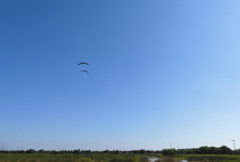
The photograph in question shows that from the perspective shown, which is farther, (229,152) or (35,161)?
(229,152)

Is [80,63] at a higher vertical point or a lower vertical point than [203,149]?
higher

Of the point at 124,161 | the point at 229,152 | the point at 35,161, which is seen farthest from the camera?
the point at 229,152

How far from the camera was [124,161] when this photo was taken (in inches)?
2042

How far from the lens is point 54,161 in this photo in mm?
45656

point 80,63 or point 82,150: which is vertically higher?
point 80,63

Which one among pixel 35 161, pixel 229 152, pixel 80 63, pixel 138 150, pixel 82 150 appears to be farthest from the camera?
pixel 138 150

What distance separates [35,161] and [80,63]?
28.9 meters

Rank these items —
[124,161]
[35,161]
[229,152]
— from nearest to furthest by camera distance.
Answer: [35,161] < [124,161] < [229,152]

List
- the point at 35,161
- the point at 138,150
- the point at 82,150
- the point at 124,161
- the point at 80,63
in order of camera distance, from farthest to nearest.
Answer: the point at 138,150 < the point at 82,150 < the point at 124,161 < the point at 35,161 < the point at 80,63

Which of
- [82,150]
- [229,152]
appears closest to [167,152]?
[229,152]

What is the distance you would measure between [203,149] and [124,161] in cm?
8300

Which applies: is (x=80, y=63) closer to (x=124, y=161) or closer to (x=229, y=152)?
(x=124, y=161)

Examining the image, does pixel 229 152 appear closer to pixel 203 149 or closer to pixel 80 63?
pixel 203 149

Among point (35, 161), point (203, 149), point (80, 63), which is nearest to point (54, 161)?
point (35, 161)
